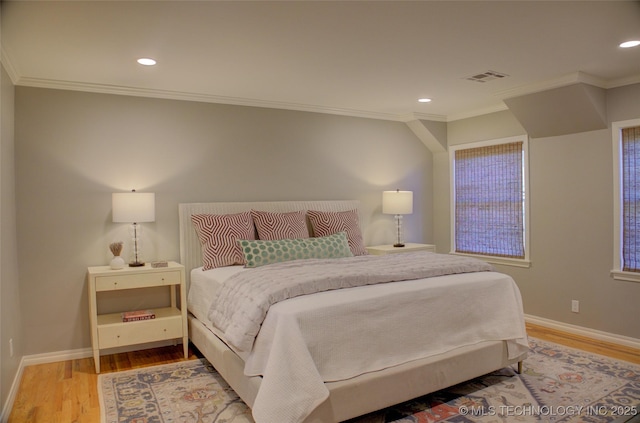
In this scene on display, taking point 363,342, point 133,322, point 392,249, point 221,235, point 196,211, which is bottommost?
point 133,322

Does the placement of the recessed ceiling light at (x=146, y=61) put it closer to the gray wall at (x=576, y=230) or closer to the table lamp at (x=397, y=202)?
the table lamp at (x=397, y=202)

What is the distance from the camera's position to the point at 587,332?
4.23m

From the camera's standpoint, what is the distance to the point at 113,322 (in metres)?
3.62

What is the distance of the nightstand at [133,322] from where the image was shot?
3496mm

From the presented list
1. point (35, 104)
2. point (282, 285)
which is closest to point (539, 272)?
point (282, 285)

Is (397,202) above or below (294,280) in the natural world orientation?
A: above

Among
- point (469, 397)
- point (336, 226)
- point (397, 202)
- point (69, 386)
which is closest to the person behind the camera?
point (469, 397)

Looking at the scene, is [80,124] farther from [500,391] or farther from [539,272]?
[539,272]

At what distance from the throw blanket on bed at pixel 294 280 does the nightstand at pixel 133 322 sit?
720 millimetres

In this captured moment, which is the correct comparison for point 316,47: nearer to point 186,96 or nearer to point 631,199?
point 186,96

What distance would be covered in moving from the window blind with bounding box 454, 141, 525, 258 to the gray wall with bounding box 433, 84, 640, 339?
0.20 meters

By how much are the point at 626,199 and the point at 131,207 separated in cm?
422

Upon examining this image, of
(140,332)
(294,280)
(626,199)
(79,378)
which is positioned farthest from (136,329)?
(626,199)

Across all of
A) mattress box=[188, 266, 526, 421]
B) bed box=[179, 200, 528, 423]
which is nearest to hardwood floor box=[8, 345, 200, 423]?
bed box=[179, 200, 528, 423]
